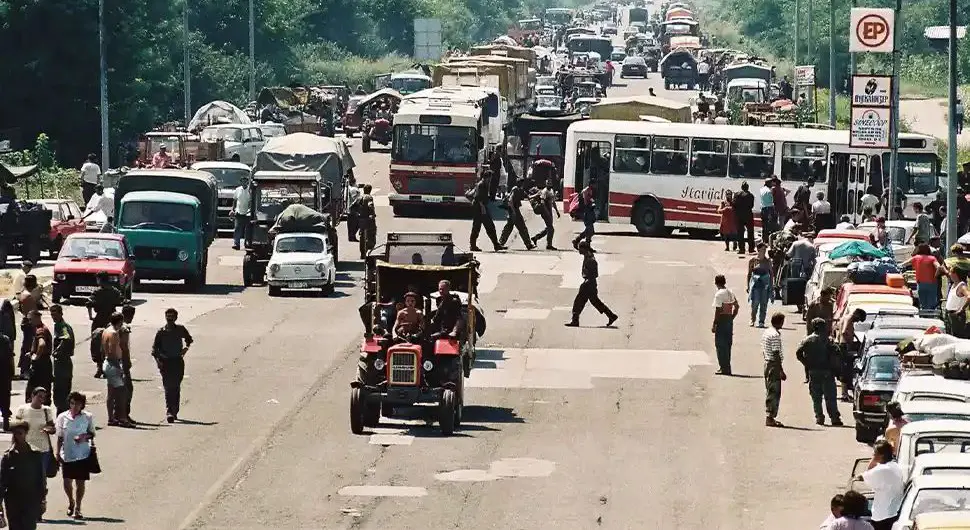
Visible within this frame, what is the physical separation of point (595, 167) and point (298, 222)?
1240 centimetres

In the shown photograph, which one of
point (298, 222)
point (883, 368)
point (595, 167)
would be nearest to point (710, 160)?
point (595, 167)

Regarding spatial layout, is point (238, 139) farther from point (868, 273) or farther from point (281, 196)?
point (868, 273)

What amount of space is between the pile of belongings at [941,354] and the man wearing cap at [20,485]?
11.9 meters

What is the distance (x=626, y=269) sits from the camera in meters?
48.6

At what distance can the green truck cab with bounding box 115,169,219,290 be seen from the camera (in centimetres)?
4397

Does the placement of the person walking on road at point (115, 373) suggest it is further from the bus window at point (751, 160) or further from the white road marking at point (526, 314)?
the bus window at point (751, 160)

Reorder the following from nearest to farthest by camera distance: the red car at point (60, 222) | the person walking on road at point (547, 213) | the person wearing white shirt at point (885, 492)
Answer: the person wearing white shirt at point (885, 492), the red car at point (60, 222), the person walking on road at point (547, 213)

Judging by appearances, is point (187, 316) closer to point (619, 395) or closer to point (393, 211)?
point (619, 395)

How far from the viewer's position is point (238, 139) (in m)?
69.1

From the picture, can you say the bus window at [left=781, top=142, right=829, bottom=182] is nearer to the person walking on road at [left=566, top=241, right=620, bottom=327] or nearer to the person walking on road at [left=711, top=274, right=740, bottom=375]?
the person walking on road at [left=566, top=241, right=620, bottom=327]

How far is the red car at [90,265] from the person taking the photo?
4056cm

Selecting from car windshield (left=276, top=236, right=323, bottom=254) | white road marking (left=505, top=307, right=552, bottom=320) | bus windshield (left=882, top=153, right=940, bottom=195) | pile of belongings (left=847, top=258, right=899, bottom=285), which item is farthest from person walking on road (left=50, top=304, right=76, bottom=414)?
bus windshield (left=882, top=153, right=940, bottom=195)

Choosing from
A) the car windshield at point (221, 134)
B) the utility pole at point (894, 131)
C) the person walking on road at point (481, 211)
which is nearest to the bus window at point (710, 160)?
the utility pole at point (894, 131)

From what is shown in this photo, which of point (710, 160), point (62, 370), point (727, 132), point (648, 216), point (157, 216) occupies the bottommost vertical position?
point (62, 370)
